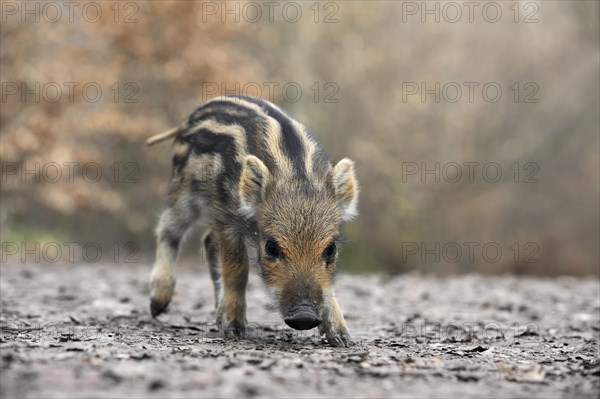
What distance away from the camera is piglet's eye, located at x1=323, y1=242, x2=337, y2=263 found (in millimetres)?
6424

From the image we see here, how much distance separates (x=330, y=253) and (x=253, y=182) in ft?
2.72

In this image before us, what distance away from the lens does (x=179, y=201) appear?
824 cm

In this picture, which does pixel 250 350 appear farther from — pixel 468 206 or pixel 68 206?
pixel 468 206

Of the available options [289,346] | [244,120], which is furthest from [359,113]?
[289,346]

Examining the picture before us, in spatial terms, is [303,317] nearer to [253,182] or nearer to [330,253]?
[330,253]

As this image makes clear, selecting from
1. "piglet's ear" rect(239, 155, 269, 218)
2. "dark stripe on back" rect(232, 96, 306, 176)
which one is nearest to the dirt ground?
"piglet's ear" rect(239, 155, 269, 218)

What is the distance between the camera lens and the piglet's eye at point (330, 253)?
6424mm

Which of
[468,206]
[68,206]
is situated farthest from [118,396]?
[468,206]

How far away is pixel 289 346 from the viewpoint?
6.30 meters

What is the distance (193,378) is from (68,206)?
41.2 feet

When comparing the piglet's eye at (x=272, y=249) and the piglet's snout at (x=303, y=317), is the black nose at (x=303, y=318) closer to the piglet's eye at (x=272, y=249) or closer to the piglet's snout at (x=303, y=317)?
the piglet's snout at (x=303, y=317)

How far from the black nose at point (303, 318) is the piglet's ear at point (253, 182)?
1.17 m

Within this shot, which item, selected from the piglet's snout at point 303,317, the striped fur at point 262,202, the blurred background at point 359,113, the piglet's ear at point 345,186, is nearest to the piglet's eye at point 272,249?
the striped fur at point 262,202

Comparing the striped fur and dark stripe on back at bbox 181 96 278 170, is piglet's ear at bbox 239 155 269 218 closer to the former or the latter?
the striped fur
